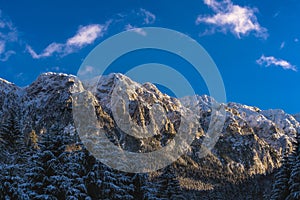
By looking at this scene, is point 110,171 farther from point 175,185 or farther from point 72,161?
point 175,185

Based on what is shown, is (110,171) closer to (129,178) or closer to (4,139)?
(129,178)

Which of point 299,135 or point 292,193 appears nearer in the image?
point 292,193

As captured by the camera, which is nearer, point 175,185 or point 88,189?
point 88,189

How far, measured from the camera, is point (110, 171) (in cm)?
3303

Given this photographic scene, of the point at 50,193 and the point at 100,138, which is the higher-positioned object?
the point at 100,138

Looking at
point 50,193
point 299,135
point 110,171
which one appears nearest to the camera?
point 50,193

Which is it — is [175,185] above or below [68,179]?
above

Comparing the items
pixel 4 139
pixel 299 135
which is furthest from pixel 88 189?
pixel 299 135

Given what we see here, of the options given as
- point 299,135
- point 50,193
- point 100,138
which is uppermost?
point 299,135

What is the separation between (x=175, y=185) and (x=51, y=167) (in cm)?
1385

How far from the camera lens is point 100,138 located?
1341 inches

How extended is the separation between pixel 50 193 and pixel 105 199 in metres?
5.00

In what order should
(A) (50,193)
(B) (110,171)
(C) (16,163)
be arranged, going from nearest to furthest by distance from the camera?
(A) (50,193)
(C) (16,163)
(B) (110,171)

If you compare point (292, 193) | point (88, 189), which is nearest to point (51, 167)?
point (88, 189)
